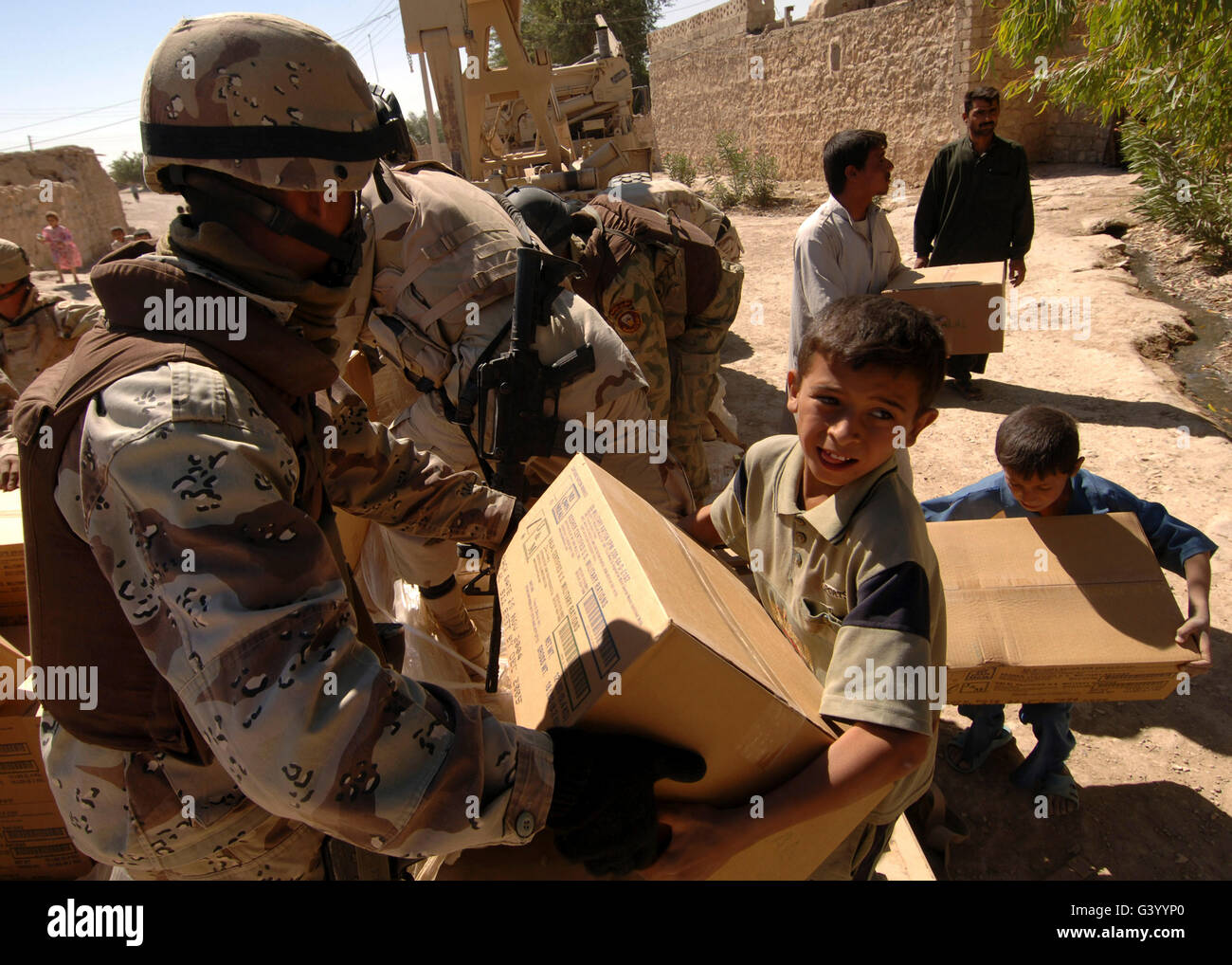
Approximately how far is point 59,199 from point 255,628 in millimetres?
19138

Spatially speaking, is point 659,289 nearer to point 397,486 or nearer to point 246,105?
point 397,486

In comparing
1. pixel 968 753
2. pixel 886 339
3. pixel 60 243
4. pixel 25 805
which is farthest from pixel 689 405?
pixel 60 243

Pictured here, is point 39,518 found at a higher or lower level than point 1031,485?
higher

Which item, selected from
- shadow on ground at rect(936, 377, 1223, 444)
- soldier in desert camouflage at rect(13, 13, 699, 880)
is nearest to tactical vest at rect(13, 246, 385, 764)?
soldier in desert camouflage at rect(13, 13, 699, 880)

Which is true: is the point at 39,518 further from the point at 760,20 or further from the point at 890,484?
the point at 760,20

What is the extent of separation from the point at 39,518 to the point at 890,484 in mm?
1384

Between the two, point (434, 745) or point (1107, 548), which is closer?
point (434, 745)

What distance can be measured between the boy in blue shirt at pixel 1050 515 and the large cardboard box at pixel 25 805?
2981 mm

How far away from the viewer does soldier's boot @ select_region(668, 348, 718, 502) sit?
13.9ft

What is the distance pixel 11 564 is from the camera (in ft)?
7.71

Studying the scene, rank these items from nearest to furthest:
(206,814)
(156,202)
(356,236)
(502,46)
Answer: (206,814) → (356,236) → (502,46) → (156,202)

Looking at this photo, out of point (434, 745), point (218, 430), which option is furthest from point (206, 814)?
point (218, 430)

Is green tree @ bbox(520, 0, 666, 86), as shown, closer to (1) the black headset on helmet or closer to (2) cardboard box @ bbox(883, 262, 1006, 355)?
(2) cardboard box @ bbox(883, 262, 1006, 355)

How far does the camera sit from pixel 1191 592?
226cm
